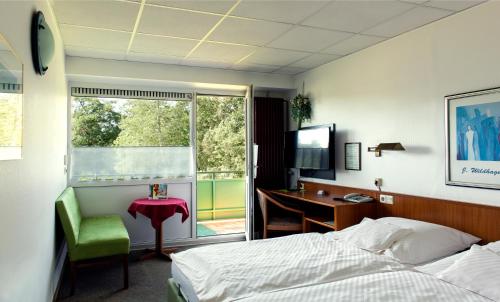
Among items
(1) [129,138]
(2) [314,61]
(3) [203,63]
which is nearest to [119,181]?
(1) [129,138]

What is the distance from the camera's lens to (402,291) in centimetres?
192

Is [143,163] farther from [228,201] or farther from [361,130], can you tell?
[361,130]

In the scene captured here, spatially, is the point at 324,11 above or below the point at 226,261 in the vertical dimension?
above

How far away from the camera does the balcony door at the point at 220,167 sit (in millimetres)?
6392

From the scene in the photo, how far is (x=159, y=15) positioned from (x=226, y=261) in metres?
2.08

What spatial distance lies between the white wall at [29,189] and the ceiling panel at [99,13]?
0.15 m

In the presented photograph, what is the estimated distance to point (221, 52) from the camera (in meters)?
4.05

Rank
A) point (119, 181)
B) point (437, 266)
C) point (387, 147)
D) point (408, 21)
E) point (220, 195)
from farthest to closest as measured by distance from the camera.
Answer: point (220, 195) → point (119, 181) → point (387, 147) → point (408, 21) → point (437, 266)

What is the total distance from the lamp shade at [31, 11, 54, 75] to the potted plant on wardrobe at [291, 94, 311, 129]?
3226 mm

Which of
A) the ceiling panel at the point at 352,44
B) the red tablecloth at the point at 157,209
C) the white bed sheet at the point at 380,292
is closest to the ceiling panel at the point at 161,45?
the ceiling panel at the point at 352,44

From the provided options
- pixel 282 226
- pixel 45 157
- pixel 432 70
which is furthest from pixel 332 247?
pixel 45 157

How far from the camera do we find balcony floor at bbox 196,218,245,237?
19.3 ft

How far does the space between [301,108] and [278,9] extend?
213 cm

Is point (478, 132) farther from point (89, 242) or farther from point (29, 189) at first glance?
point (89, 242)
